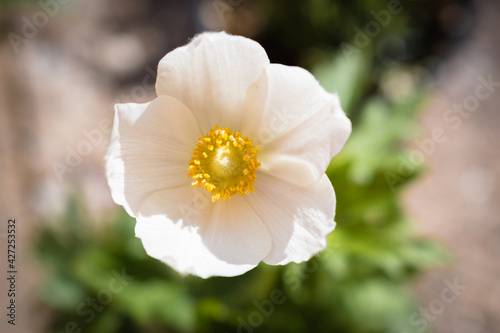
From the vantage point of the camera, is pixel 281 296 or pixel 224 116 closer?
pixel 224 116

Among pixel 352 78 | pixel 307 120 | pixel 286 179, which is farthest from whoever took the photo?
pixel 352 78

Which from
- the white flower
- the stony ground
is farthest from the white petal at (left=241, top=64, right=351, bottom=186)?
the stony ground

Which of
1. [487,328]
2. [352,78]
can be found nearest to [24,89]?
[352,78]

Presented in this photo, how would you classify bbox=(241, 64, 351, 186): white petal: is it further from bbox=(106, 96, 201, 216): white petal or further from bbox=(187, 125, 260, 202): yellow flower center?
bbox=(106, 96, 201, 216): white petal

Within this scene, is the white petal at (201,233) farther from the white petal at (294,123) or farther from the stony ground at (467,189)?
the stony ground at (467,189)

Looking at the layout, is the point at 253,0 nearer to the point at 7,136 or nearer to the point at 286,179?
the point at 7,136

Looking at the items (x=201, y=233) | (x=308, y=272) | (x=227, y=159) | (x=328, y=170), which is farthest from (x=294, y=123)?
(x=308, y=272)
